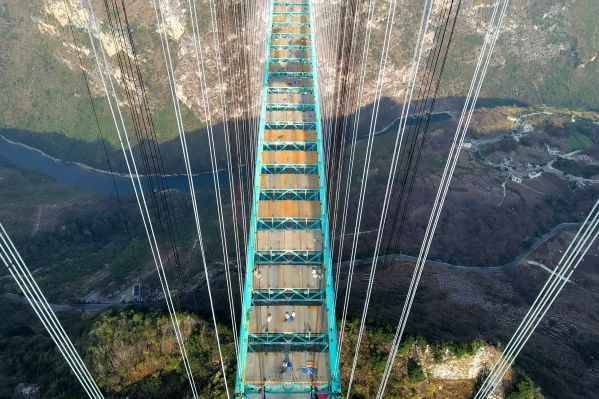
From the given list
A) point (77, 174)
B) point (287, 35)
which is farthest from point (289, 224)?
point (77, 174)

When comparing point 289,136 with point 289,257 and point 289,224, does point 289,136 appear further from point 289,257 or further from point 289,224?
point 289,257

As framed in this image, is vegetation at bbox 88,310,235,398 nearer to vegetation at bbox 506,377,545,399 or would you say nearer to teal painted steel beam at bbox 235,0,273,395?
teal painted steel beam at bbox 235,0,273,395

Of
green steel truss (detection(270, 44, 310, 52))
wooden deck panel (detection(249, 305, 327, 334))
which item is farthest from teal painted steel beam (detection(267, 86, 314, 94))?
wooden deck panel (detection(249, 305, 327, 334))

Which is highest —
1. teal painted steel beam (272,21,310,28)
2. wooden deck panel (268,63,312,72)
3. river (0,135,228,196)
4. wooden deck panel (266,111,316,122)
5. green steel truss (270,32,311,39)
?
teal painted steel beam (272,21,310,28)

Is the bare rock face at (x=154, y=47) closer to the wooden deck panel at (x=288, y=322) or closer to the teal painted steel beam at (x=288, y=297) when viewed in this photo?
the teal painted steel beam at (x=288, y=297)

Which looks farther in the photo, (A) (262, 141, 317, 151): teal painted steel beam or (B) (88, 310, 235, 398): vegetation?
(A) (262, 141, 317, 151): teal painted steel beam

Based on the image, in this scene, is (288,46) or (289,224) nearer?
(289,224)
